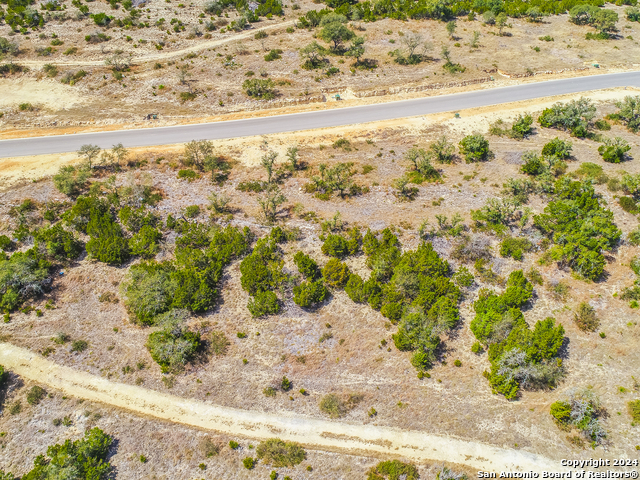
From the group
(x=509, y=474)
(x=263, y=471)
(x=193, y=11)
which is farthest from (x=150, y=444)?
(x=193, y=11)

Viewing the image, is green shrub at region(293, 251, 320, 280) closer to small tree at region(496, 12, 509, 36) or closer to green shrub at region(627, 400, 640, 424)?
green shrub at region(627, 400, 640, 424)

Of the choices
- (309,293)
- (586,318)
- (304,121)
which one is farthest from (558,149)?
(309,293)

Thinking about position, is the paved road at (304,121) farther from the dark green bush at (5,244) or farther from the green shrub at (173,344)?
the green shrub at (173,344)

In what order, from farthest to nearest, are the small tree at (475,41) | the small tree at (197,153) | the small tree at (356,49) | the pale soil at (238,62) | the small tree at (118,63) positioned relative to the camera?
the small tree at (475,41), the small tree at (356,49), the small tree at (118,63), the pale soil at (238,62), the small tree at (197,153)

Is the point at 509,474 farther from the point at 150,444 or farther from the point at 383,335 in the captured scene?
the point at 150,444

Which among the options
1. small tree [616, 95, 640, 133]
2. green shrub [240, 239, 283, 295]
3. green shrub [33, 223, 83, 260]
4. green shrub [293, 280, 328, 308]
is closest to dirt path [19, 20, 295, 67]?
green shrub [33, 223, 83, 260]

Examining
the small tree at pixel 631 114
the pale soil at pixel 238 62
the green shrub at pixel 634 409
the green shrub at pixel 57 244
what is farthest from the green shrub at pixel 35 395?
the small tree at pixel 631 114

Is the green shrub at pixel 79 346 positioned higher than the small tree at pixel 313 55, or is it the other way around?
the small tree at pixel 313 55
